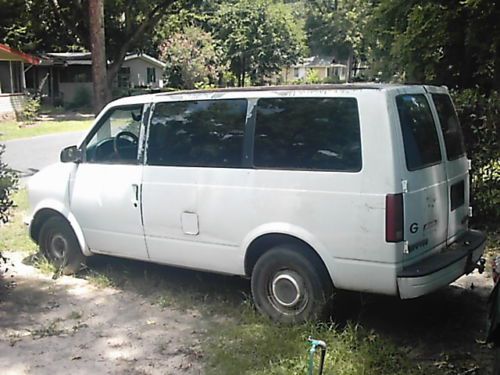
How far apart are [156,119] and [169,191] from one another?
2.50ft

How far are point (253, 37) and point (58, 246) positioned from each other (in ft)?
150

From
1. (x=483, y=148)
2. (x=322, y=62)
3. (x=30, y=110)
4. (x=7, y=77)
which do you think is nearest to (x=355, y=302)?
(x=483, y=148)

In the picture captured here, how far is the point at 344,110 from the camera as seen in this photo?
4676 mm

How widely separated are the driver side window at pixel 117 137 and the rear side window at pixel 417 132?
2643 millimetres

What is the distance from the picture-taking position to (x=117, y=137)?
6270 millimetres

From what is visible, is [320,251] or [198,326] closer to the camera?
[320,251]

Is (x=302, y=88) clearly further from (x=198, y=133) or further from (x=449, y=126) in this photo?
(x=449, y=126)

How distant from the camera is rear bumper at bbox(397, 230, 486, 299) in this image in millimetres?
4422

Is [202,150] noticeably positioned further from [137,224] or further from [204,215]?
[137,224]

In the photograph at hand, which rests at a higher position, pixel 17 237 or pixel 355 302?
pixel 17 237

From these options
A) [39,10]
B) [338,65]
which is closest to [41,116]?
[39,10]

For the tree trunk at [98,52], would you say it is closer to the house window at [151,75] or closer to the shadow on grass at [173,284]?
the shadow on grass at [173,284]

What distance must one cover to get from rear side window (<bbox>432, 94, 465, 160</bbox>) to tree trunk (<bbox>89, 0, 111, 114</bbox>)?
8701mm

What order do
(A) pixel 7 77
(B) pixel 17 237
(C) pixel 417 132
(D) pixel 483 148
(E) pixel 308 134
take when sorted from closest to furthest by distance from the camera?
(C) pixel 417 132, (E) pixel 308 134, (D) pixel 483 148, (B) pixel 17 237, (A) pixel 7 77
